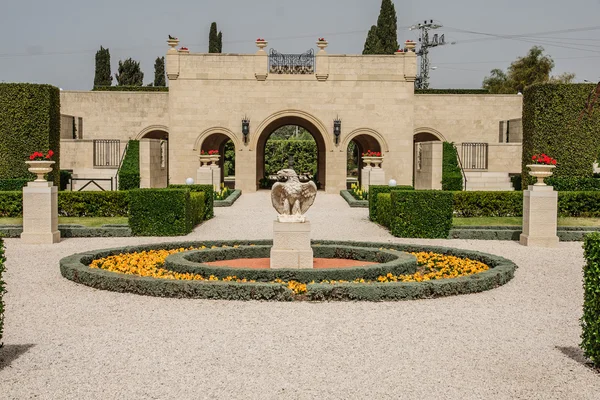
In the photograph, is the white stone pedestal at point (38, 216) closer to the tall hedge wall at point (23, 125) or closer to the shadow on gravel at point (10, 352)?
the shadow on gravel at point (10, 352)

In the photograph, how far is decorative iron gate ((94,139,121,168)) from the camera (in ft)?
104

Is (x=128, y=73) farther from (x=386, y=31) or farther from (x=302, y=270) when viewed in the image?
(x=302, y=270)

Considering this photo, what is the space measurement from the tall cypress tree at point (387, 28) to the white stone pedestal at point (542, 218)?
2955 centimetres

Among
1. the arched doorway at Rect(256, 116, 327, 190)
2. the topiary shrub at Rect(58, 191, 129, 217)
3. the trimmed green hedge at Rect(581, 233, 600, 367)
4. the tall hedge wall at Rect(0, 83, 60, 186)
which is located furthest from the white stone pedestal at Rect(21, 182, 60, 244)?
the arched doorway at Rect(256, 116, 327, 190)

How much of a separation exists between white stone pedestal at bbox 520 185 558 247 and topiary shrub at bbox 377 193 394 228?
3.17 metres

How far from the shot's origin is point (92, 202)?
19.2m

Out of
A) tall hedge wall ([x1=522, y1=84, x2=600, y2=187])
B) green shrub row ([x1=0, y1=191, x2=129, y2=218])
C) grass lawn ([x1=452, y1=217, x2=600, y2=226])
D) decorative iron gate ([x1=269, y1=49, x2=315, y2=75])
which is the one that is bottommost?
grass lawn ([x1=452, y1=217, x2=600, y2=226])

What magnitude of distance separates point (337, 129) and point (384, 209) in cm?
1349

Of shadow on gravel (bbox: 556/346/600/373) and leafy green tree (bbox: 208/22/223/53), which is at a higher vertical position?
leafy green tree (bbox: 208/22/223/53)

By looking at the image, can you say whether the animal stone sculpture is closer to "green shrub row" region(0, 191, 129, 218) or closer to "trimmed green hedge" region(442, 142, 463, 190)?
"green shrub row" region(0, 191, 129, 218)

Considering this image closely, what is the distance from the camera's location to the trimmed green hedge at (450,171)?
2623 cm

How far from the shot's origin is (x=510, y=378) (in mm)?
5836

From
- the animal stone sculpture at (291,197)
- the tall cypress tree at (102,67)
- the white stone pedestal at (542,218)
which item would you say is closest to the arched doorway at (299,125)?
the white stone pedestal at (542,218)

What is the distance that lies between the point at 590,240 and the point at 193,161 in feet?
84.2
